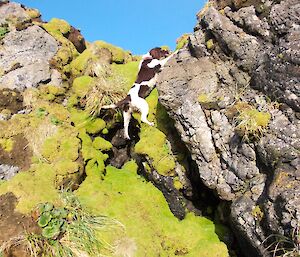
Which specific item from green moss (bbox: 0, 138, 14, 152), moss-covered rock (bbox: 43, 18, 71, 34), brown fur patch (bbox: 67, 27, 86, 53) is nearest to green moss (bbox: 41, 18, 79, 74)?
moss-covered rock (bbox: 43, 18, 71, 34)

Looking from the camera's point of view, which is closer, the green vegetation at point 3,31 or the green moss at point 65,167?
the green moss at point 65,167

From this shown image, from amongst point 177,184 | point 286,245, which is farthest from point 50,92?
point 286,245

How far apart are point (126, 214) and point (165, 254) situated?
117 centimetres

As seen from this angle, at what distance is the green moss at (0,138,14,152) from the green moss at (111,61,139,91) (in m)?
3.65

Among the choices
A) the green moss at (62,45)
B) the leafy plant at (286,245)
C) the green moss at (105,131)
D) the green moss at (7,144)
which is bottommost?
the leafy plant at (286,245)

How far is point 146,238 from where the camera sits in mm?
7520

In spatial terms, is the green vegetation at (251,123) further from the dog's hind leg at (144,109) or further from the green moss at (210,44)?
the dog's hind leg at (144,109)

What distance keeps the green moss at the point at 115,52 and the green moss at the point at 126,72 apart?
0.44m

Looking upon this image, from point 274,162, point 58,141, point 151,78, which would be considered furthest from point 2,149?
point 274,162

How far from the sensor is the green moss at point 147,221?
24.4 ft

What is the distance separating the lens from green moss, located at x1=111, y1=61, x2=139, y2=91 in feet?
37.2

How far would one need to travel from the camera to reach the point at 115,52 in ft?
44.4

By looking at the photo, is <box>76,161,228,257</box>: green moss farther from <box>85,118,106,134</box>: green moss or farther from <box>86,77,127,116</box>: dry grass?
<box>86,77,127,116</box>: dry grass

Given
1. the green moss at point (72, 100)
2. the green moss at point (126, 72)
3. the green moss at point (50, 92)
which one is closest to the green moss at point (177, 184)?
the green moss at point (126, 72)
